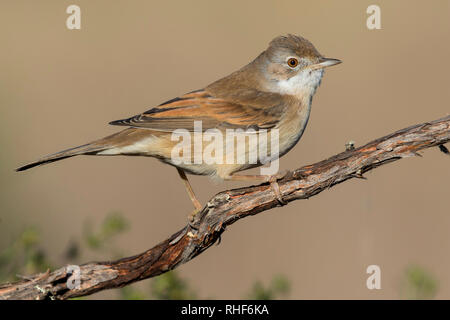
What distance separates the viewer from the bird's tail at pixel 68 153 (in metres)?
4.44

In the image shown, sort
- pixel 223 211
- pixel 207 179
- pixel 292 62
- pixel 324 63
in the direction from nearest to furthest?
pixel 223 211 < pixel 324 63 < pixel 292 62 < pixel 207 179

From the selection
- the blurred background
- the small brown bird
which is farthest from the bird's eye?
the blurred background

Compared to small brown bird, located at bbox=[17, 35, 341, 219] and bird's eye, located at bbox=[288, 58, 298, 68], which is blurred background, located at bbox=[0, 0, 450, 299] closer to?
small brown bird, located at bbox=[17, 35, 341, 219]

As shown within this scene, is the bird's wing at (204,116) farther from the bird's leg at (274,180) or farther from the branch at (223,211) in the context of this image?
the branch at (223,211)

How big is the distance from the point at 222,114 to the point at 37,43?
26.4 ft

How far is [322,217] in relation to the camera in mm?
8680

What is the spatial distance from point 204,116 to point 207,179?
2.67 meters

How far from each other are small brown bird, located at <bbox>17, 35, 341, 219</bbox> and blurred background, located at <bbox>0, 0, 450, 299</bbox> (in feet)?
2.41

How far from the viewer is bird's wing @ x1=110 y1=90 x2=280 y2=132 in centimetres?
475

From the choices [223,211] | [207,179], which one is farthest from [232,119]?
[207,179]

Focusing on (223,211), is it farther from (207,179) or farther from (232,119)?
(207,179)

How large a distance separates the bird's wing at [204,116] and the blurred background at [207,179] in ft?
2.91

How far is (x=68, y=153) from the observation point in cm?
449
